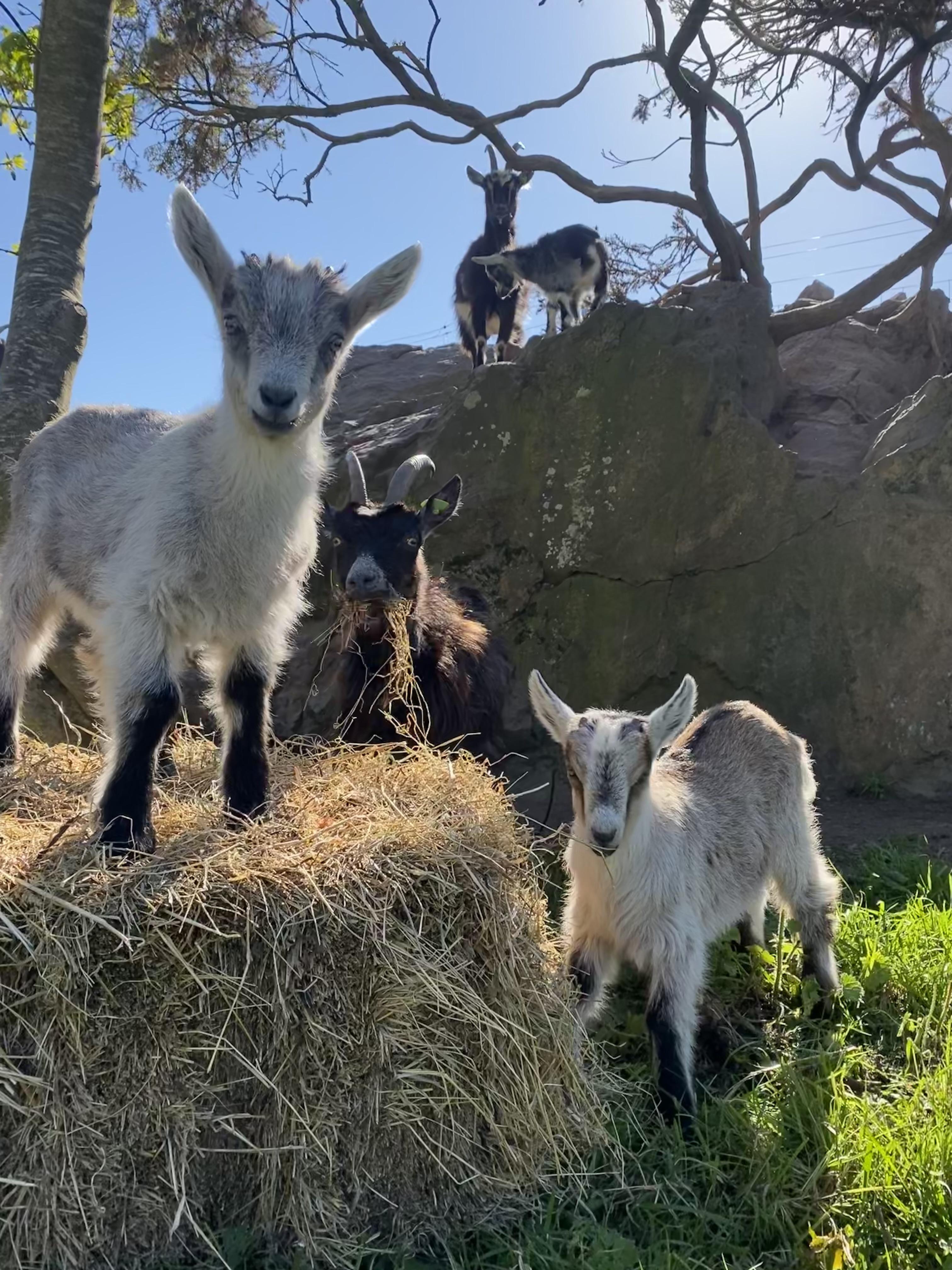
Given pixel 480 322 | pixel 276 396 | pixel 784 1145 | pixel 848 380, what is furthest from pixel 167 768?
pixel 480 322

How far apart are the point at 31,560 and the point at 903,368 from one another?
640 centimetres

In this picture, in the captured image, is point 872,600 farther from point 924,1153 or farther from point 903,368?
point 924,1153

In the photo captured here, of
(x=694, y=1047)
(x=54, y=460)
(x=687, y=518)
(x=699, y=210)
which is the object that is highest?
(x=699, y=210)

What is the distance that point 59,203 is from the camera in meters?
5.01

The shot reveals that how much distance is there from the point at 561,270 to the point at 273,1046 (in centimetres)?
834

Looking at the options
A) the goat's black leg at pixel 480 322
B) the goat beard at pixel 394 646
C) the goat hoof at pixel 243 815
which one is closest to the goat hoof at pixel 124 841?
the goat hoof at pixel 243 815

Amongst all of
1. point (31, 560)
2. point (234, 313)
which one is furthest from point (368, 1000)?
point (31, 560)

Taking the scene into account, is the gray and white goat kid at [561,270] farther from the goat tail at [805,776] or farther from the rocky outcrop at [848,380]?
the goat tail at [805,776]

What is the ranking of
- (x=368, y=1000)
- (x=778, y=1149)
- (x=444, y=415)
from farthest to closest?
(x=444, y=415) < (x=778, y=1149) < (x=368, y=1000)

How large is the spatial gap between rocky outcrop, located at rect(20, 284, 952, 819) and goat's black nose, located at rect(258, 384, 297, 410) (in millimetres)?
2485

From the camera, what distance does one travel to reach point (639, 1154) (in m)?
2.56

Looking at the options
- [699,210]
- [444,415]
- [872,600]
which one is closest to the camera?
[872,600]

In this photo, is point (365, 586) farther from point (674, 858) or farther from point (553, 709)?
point (674, 858)

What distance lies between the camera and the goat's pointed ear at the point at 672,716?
2.89 m
